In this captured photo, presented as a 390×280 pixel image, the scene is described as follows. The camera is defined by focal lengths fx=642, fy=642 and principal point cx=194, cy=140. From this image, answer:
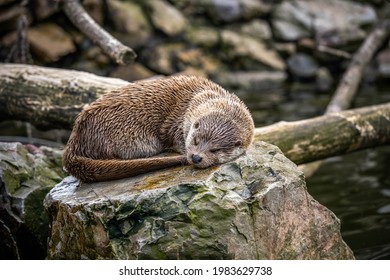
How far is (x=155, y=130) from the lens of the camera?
359cm

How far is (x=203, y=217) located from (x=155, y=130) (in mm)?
864

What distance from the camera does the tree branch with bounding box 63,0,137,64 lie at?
497cm


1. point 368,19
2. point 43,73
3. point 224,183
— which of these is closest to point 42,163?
point 43,73

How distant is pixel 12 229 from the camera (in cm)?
383

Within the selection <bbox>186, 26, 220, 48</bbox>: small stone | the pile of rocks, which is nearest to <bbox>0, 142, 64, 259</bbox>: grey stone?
the pile of rocks

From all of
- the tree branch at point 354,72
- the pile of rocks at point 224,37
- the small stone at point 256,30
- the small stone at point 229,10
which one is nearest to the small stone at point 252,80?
the pile of rocks at point 224,37

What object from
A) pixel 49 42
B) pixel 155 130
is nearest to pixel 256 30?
pixel 49 42

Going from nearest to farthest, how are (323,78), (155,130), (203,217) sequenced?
(203,217) < (155,130) < (323,78)

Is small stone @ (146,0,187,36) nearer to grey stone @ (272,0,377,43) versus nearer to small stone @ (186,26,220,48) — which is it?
small stone @ (186,26,220,48)

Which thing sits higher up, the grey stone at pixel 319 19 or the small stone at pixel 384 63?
the grey stone at pixel 319 19

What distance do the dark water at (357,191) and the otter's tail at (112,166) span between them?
1.68m

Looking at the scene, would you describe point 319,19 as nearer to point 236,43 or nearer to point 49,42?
point 236,43

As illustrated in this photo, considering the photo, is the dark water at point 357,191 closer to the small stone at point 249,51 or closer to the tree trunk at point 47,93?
the small stone at point 249,51

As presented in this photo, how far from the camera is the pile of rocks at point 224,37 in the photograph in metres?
8.98
